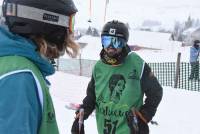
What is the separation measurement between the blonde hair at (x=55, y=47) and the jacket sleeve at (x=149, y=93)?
191 cm

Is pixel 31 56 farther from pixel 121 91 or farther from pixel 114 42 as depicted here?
pixel 114 42

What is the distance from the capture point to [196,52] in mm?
14977

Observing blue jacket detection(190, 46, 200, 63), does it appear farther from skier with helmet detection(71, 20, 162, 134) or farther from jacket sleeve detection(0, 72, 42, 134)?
jacket sleeve detection(0, 72, 42, 134)

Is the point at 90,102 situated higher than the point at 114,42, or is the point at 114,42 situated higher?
the point at 114,42

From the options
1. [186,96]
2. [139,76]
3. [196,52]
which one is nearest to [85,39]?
[196,52]

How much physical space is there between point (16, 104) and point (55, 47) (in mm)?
342

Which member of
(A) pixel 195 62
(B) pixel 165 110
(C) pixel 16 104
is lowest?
(B) pixel 165 110

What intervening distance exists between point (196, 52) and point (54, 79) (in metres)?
5.16

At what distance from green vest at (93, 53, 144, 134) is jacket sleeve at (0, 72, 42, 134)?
2158 mm

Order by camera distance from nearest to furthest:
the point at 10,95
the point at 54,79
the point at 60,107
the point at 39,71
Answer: the point at 10,95
the point at 39,71
the point at 60,107
the point at 54,79

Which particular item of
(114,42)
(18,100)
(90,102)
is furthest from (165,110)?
(18,100)

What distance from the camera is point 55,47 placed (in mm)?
1772

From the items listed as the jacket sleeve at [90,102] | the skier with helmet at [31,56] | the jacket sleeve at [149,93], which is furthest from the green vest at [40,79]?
the jacket sleeve at [90,102]

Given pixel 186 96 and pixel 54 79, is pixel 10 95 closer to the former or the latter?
pixel 186 96
